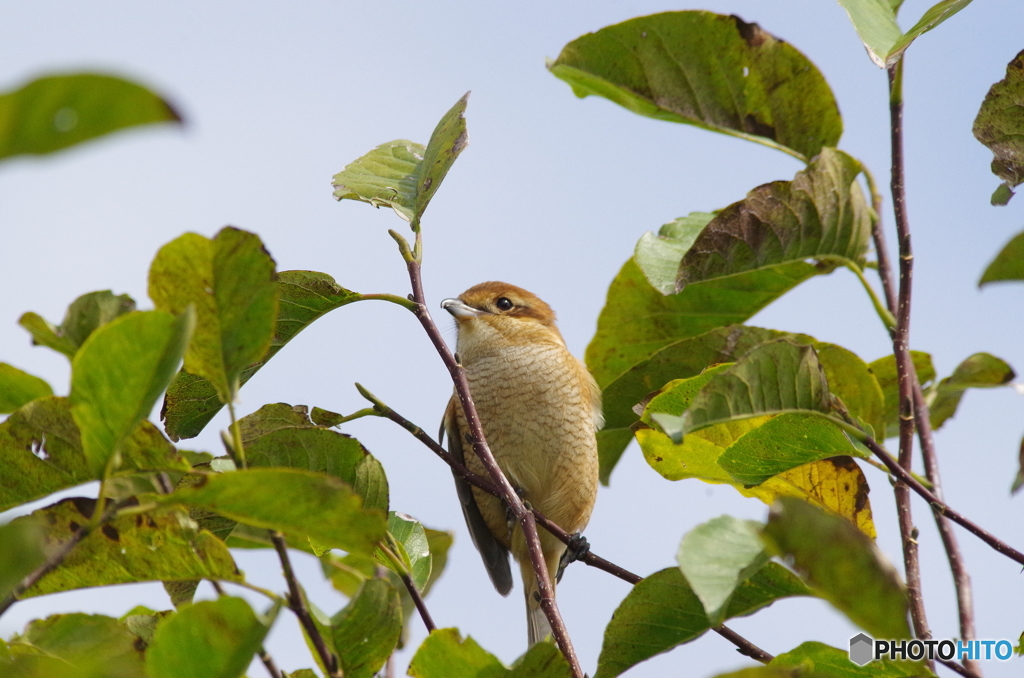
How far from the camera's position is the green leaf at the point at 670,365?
2.91 metres

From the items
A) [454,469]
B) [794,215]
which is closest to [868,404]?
[794,215]

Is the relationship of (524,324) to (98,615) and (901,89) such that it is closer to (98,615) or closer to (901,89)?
(901,89)

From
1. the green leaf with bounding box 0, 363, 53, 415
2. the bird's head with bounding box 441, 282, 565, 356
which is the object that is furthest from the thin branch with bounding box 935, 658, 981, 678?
the bird's head with bounding box 441, 282, 565, 356

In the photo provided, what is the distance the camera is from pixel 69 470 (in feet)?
5.68

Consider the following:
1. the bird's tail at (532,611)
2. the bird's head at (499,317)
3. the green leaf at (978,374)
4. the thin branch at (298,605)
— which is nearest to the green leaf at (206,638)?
the thin branch at (298,605)

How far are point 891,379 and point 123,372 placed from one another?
243 cm

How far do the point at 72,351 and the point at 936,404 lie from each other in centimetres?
251

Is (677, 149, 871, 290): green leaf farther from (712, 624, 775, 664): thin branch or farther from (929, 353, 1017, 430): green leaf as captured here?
(712, 624, 775, 664): thin branch

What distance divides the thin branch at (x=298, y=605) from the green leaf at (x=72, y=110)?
0.80 meters

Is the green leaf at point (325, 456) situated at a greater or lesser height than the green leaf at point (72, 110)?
lesser

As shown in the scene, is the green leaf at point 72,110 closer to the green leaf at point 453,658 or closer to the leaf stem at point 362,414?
the green leaf at point 453,658

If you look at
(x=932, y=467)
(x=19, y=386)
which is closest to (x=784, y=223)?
(x=932, y=467)

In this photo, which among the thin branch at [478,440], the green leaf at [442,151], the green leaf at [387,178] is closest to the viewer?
the thin branch at [478,440]

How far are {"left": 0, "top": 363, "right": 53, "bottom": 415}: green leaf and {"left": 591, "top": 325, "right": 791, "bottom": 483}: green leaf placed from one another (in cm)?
180
